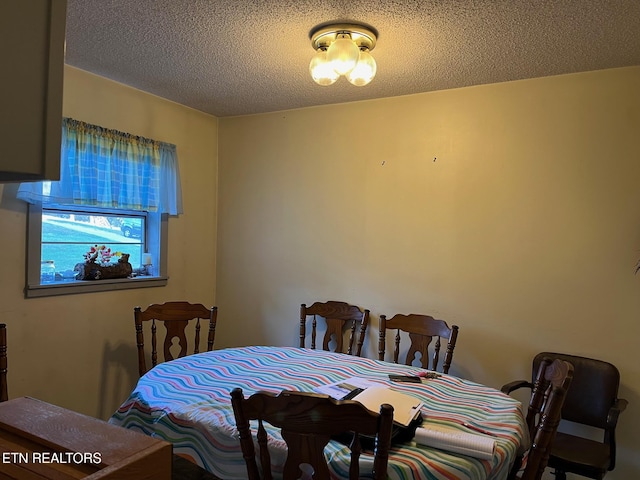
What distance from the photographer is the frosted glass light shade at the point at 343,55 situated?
1896mm

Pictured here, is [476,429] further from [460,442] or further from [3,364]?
[3,364]

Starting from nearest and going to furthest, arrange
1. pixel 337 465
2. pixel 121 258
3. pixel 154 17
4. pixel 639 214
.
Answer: pixel 337 465 < pixel 154 17 < pixel 639 214 < pixel 121 258

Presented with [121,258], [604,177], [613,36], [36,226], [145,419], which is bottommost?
[145,419]

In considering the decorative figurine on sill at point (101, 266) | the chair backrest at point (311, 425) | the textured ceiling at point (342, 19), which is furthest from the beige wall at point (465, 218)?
the chair backrest at point (311, 425)

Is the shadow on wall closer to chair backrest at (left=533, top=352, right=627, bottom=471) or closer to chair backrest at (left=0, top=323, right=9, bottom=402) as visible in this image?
chair backrest at (left=0, top=323, right=9, bottom=402)

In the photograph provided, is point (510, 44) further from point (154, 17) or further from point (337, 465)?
point (337, 465)

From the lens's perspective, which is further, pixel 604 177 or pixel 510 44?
pixel 604 177

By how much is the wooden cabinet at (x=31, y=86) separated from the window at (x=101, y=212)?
2050mm

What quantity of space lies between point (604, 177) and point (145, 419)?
255 centimetres

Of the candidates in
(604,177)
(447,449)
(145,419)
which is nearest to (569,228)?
(604,177)

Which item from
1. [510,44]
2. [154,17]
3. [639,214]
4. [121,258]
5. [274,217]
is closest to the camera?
[154,17]

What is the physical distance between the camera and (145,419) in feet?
5.80

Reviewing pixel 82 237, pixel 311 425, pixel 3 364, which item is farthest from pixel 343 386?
pixel 82 237

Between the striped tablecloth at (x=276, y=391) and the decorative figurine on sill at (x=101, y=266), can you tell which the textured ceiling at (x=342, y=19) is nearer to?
the decorative figurine on sill at (x=101, y=266)
